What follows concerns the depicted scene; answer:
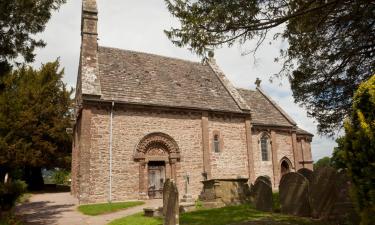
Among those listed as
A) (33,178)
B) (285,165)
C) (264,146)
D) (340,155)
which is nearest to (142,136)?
(264,146)

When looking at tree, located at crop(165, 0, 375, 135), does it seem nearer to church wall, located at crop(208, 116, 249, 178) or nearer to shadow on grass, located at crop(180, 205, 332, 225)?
shadow on grass, located at crop(180, 205, 332, 225)

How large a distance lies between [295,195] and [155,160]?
11413mm

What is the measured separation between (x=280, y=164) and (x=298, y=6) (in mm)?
20967

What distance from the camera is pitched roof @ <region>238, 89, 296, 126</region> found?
28844 mm

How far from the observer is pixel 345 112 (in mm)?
13391

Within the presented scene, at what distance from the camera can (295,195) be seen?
39.0ft

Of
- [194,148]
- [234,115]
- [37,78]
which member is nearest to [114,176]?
[194,148]

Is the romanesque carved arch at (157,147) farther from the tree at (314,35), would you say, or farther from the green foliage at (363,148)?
the green foliage at (363,148)

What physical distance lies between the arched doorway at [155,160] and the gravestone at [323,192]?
11996 mm

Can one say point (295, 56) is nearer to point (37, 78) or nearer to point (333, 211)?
point (333, 211)

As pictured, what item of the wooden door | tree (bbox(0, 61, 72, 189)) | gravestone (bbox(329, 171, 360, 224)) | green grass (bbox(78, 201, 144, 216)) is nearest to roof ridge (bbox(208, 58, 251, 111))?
the wooden door

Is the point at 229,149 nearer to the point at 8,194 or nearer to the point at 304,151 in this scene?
the point at 304,151

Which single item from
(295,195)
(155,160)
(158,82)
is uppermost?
(158,82)

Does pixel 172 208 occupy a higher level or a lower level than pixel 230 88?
lower
